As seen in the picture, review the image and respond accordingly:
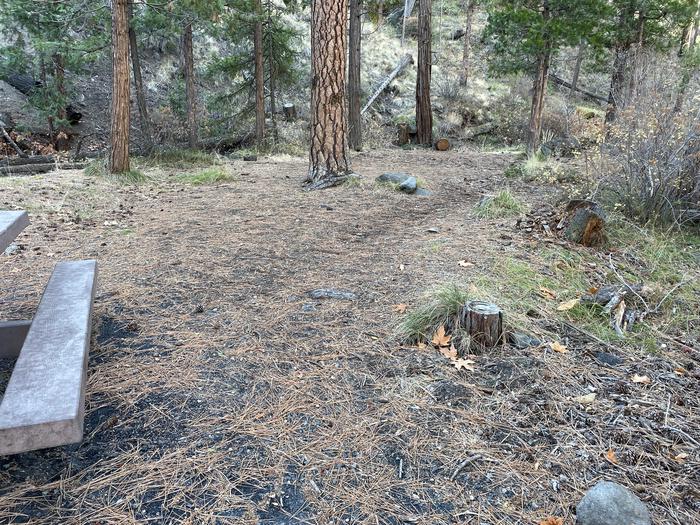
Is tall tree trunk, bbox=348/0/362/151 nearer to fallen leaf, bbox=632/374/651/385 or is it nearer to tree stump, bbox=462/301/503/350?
tree stump, bbox=462/301/503/350

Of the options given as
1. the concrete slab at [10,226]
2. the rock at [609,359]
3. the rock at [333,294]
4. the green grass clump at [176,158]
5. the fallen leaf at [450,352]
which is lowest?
the rock at [609,359]

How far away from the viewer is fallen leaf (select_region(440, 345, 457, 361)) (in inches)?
106

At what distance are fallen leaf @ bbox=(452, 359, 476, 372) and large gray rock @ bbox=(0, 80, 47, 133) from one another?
46.2 ft

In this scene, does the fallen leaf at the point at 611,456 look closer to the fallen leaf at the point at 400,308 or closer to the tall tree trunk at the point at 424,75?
the fallen leaf at the point at 400,308

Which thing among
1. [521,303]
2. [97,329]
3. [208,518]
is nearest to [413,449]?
[208,518]

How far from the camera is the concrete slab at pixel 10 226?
242 centimetres

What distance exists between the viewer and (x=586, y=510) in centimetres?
172

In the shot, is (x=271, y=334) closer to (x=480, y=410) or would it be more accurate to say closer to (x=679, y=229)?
(x=480, y=410)

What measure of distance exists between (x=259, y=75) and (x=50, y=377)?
11691mm

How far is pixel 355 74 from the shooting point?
12.7 meters

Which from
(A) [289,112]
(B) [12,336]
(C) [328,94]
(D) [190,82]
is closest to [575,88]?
(A) [289,112]

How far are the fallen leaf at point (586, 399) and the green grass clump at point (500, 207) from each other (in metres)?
3.49

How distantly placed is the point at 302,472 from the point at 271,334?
3.83ft

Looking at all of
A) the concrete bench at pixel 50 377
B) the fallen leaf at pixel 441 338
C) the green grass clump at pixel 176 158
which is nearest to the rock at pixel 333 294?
the fallen leaf at pixel 441 338
